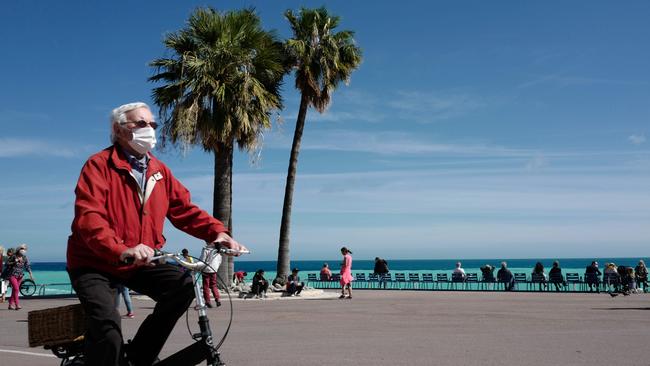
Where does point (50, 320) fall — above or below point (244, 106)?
below

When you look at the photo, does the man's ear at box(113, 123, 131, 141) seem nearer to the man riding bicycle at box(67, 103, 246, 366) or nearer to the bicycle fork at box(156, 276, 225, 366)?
the man riding bicycle at box(67, 103, 246, 366)

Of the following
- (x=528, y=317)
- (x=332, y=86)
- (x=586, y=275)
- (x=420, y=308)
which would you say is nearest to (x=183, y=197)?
(x=528, y=317)

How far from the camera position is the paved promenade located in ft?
27.9

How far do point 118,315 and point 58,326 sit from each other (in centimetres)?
58

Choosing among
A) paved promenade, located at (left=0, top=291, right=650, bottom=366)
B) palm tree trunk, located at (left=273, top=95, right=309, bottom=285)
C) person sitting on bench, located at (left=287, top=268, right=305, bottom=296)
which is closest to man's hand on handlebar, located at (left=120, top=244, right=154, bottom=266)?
paved promenade, located at (left=0, top=291, right=650, bottom=366)

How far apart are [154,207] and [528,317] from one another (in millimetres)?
12662

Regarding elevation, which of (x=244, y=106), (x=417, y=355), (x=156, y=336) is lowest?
(x=417, y=355)

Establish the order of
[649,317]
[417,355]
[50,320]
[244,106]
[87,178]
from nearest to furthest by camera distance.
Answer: [87,178]
[50,320]
[417,355]
[649,317]
[244,106]

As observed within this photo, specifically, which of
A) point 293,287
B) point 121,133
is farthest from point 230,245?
point 293,287

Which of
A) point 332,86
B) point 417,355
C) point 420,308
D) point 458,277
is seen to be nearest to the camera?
point 417,355

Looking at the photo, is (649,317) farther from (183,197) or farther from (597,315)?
(183,197)

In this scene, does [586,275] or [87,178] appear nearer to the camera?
[87,178]

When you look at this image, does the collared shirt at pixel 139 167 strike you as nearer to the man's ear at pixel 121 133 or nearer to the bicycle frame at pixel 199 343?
the man's ear at pixel 121 133

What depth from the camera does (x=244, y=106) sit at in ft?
82.5
